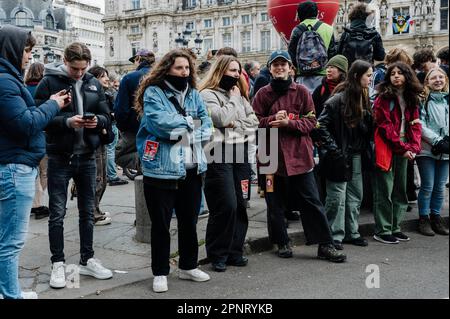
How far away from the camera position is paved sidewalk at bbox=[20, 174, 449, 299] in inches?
178

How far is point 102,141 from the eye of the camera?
486 centimetres

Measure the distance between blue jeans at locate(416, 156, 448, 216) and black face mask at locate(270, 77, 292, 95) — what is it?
82.6 inches

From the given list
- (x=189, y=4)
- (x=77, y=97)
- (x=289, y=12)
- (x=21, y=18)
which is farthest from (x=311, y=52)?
(x=21, y=18)

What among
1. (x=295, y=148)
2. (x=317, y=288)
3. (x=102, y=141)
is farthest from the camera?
(x=295, y=148)

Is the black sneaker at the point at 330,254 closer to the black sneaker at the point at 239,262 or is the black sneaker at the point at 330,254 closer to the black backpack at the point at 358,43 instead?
the black sneaker at the point at 239,262

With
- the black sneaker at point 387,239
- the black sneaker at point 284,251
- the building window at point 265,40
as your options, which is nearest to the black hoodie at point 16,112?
the black sneaker at point 284,251

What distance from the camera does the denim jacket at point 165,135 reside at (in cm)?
420

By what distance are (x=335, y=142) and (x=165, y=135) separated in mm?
2116

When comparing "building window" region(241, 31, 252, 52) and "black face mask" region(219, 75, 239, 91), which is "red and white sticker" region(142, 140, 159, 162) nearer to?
"black face mask" region(219, 75, 239, 91)

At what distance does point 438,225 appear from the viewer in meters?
6.31

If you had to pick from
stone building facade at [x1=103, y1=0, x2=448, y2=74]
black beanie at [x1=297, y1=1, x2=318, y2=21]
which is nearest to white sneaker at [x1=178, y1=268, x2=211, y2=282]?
black beanie at [x1=297, y1=1, x2=318, y2=21]

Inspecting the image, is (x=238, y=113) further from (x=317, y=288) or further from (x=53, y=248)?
(x=53, y=248)

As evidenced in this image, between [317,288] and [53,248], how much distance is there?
7.66 ft

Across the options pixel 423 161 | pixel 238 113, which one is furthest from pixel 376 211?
pixel 238 113
